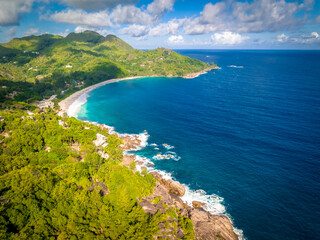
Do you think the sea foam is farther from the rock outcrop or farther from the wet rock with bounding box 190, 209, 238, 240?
the wet rock with bounding box 190, 209, 238, 240

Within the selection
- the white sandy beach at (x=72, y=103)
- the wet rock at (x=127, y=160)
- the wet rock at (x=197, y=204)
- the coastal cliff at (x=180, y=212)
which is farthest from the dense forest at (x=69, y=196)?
the white sandy beach at (x=72, y=103)

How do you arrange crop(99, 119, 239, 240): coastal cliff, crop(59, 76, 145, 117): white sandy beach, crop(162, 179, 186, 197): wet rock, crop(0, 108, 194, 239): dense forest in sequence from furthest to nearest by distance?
crop(59, 76, 145, 117): white sandy beach, crop(162, 179, 186, 197): wet rock, crop(99, 119, 239, 240): coastal cliff, crop(0, 108, 194, 239): dense forest

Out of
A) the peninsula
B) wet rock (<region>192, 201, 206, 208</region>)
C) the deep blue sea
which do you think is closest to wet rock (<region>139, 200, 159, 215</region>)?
the peninsula

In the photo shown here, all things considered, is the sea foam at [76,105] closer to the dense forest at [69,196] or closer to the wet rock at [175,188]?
the dense forest at [69,196]

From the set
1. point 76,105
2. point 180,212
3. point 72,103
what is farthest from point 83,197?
point 72,103

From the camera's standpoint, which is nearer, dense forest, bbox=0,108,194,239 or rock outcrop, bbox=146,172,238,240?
dense forest, bbox=0,108,194,239

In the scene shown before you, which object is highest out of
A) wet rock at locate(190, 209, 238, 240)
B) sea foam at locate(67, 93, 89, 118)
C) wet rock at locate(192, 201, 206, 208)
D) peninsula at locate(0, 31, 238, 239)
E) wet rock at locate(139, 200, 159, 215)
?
sea foam at locate(67, 93, 89, 118)

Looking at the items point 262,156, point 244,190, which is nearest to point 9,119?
point 244,190

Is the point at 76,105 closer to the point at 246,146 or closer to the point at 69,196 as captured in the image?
the point at 69,196
